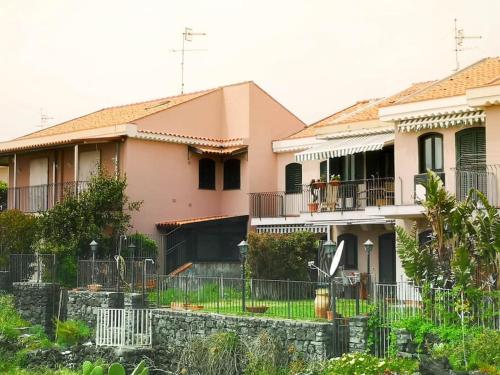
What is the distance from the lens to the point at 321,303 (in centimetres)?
2403

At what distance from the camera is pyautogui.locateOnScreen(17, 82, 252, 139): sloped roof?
39.8 m

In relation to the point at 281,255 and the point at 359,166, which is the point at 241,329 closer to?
the point at 281,255

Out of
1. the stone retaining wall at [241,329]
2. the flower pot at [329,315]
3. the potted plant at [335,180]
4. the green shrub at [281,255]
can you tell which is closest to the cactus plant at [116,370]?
the stone retaining wall at [241,329]

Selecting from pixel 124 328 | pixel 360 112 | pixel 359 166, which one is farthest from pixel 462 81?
pixel 124 328

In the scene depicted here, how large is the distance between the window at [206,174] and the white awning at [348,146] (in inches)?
293

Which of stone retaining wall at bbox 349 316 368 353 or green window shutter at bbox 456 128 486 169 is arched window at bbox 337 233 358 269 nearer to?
green window shutter at bbox 456 128 486 169

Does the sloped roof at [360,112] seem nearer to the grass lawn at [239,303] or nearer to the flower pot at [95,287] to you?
the grass lawn at [239,303]

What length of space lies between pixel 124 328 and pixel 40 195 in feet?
45.9

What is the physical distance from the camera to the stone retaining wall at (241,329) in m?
22.6

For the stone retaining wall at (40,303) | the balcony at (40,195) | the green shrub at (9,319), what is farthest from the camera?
the balcony at (40,195)

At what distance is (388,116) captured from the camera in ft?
95.6

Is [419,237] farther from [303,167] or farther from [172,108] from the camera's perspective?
[172,108]

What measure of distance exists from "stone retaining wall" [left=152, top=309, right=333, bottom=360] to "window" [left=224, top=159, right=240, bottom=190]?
42.9 ft

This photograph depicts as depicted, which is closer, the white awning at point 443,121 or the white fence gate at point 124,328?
the white awning at point 443,121
